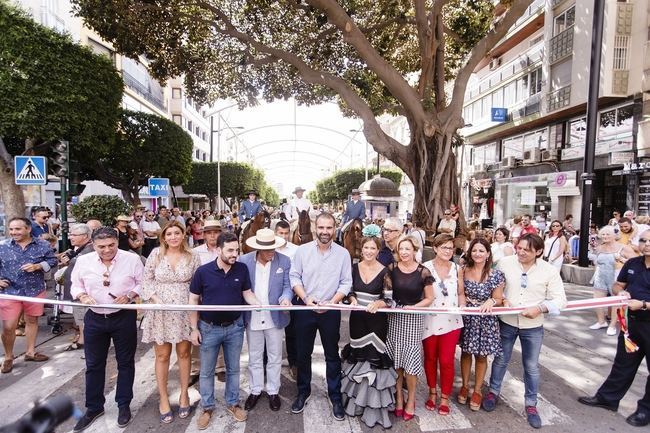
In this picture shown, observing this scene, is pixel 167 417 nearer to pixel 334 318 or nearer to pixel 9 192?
pixel 334 318

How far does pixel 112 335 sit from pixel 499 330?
3791 mm

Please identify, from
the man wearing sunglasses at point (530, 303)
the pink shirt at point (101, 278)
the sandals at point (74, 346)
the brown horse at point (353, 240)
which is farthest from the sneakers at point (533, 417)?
the sandals at point (74, 346)

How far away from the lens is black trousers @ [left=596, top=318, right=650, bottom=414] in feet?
13.2

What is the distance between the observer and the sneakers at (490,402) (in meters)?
4.18

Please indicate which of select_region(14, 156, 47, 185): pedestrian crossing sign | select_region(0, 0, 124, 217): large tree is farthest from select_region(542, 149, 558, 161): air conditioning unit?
select_region(14, 156, 47, 185): pedestrian crossing sign

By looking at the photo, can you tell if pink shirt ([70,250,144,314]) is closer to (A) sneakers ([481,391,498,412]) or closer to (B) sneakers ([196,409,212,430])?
(B) sneakers ([196,409,212,430])

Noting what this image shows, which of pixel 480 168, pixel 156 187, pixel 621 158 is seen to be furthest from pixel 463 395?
pixel 480 168

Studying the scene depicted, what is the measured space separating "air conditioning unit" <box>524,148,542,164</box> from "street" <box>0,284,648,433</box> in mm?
18700

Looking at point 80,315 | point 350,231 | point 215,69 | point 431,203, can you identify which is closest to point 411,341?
point 80,315

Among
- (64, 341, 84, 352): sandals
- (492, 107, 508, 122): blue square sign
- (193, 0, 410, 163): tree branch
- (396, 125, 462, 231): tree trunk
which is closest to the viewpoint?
(64, 341, 84, 352): sandals

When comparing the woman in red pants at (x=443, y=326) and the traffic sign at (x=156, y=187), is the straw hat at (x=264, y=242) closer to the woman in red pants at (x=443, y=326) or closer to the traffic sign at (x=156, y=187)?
the woman in red pants at (x=443, y=326)

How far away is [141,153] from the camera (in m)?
21.6

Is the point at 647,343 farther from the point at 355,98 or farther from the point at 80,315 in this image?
the point at 355,98

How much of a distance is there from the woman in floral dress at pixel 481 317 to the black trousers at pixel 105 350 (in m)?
3.32
